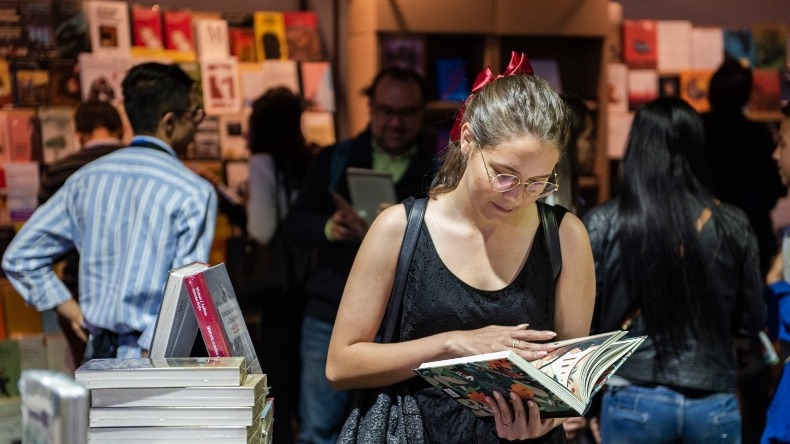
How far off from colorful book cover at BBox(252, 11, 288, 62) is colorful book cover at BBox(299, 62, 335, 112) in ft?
0.45

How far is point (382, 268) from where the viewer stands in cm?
201

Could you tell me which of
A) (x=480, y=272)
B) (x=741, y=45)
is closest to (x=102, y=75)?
(x=480, y=272)

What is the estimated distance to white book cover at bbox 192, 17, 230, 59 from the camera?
194 inches

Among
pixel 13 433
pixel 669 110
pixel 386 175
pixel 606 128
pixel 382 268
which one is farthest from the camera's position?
pixel 606 128

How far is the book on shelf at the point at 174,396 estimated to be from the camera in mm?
1813

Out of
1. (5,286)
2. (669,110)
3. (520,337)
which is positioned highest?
(669,110)

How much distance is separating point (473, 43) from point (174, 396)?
3.83m

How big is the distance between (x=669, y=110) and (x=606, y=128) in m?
2.50

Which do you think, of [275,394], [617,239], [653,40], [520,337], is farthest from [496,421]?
[653,40]

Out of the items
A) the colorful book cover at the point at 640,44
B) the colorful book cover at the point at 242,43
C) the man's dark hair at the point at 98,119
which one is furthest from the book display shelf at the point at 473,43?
the man's dark hair at the point at 98,119

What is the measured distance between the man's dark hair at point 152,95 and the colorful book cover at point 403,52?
6.35 ft

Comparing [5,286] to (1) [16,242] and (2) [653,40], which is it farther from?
(2) [653,40]

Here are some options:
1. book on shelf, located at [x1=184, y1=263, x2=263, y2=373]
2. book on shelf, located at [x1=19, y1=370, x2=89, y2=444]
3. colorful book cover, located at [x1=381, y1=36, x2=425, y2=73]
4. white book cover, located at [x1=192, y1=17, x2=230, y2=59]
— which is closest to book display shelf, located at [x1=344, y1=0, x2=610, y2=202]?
colorful book cover, located at [x1=381, y1=36, x2=425, y2=73]

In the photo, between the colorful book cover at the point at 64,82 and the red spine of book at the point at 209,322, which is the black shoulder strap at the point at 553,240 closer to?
the red spine of book at the point at 209,322
